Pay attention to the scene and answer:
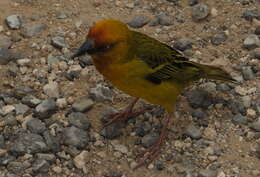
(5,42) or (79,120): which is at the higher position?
(5,42)

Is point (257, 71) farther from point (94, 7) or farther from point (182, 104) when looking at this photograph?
point (94, 7)

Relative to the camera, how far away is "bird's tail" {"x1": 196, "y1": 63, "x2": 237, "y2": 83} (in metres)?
6.53

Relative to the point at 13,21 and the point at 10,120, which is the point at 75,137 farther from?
the point at 13,21

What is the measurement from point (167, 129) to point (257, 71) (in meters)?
1.73

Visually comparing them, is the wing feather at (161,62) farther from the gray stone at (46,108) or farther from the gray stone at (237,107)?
the gray stone at (46,108)

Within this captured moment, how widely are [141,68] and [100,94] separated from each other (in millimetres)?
1099

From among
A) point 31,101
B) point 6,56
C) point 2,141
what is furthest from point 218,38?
point 2,141

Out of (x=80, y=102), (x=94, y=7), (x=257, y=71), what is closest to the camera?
(x=80, y=102)

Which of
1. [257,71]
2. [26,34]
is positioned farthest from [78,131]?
[257,71]

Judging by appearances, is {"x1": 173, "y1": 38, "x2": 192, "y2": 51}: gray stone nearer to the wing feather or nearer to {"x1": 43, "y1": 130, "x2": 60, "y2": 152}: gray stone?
the wing feather

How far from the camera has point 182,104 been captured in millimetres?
6758

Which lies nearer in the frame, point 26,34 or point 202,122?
point 202,122

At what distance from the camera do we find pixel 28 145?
579cm

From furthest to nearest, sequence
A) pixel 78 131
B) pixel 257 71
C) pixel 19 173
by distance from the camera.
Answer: pixel 257 71 < pixel 78 131 < pixel 19 173
